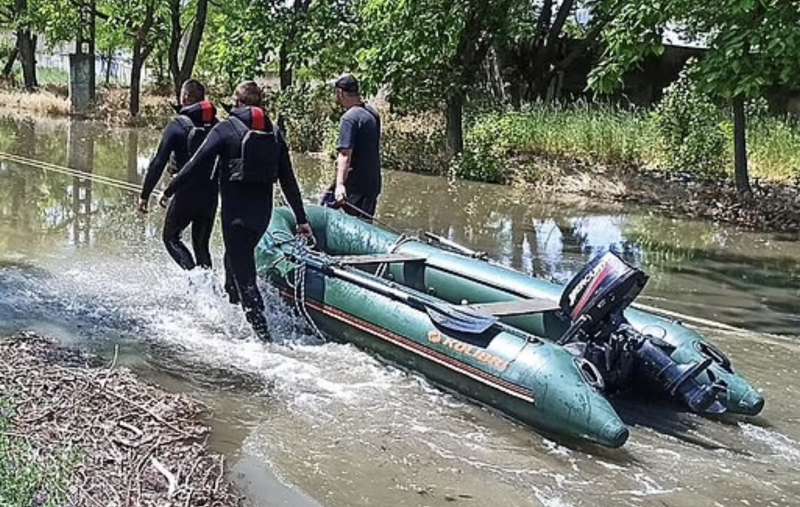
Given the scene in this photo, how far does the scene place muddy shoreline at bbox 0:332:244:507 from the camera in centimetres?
366

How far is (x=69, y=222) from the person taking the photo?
412 inches

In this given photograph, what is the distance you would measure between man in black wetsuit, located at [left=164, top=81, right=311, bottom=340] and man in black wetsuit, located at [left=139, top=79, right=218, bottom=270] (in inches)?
15.2

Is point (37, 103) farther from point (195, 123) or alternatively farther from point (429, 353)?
point (429, 353)

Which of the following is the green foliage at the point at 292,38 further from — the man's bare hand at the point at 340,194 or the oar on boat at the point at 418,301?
the oar on boat at the point at 418,301

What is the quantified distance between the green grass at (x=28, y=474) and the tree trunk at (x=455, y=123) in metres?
14.1

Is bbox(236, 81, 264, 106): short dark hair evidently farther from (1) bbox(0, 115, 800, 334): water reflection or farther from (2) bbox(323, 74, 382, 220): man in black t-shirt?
(1) bbox(0, 115, 800, 334): water reflection

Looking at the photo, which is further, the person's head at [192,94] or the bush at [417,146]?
the bush at [417,146]

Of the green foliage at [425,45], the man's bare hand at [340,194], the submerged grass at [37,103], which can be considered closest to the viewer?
the man's bare hand at [340,194]

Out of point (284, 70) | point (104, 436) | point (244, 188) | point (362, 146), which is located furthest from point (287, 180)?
point (284, 70)

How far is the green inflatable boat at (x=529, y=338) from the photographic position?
497 cm

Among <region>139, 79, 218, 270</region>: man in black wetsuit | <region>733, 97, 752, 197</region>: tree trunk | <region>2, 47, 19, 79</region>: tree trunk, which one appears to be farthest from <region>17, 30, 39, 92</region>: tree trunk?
<region>139, 79, 218, 270</region>: man in black wetsuit

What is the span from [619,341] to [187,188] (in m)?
3.15

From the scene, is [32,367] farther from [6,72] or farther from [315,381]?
[6,72]

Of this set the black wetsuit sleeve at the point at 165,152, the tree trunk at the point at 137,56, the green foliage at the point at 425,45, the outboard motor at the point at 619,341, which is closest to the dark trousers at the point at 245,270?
the black wetsuit sleeve at the point at 165,152
